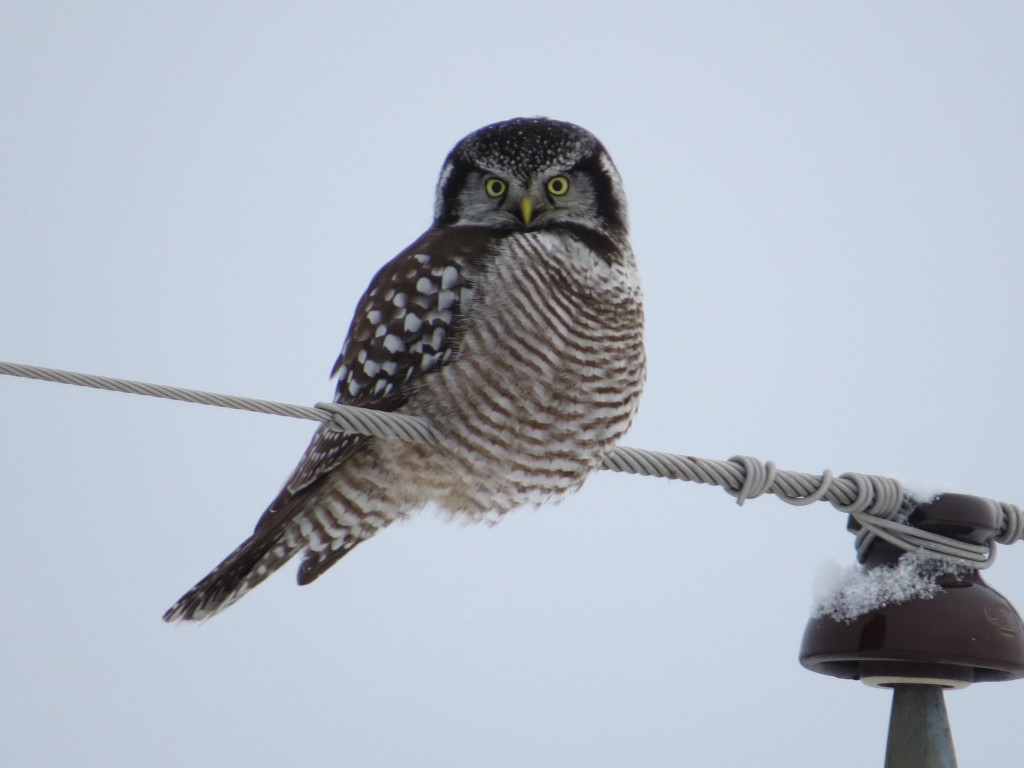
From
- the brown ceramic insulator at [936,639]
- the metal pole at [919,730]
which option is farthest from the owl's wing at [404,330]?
the metal pole at [919,730]

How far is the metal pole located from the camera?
107 inches

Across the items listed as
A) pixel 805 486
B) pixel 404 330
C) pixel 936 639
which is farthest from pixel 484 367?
pixel 936 639

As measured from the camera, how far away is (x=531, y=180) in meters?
4.27

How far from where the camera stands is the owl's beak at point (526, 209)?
417 cm

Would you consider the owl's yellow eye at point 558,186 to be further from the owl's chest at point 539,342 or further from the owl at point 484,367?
the owl's chest at point 539,342

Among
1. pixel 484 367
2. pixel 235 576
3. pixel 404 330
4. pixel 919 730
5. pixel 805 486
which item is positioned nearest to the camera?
pixel 919 730

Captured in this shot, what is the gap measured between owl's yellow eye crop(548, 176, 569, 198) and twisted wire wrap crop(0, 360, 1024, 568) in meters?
1.22

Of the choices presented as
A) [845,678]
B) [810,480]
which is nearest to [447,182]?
[810,480]

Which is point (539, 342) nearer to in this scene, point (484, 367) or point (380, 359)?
point (484, 367)

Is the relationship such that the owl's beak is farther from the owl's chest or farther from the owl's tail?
the owl's tail

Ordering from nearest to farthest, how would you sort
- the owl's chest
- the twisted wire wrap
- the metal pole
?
the metal pole, the twisted wire wrap, the owl's chest

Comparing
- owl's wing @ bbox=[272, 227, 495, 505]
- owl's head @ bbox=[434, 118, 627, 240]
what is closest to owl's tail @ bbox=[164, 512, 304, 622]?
owl's wing @ bbox=[272, 227, 495, 505]

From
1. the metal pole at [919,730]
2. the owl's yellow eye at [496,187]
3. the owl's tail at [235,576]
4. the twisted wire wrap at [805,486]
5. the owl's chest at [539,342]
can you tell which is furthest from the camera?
the owl's yellow eye at [496,187]

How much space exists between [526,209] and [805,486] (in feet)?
4.83
